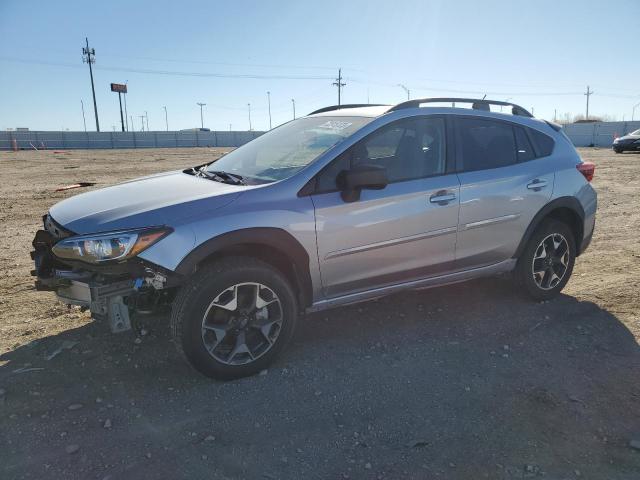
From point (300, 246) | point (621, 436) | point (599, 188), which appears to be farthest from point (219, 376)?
point (599, 188)

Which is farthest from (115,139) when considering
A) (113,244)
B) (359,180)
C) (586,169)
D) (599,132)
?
(359,180)

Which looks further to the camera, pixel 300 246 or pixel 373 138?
pixel 373 138

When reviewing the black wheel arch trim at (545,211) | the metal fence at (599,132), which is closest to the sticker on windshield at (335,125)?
the black wheel arch trim at (545,211)

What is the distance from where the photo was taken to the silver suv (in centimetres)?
302

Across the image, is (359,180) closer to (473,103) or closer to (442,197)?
(442,197)

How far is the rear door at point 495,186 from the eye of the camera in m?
4.02

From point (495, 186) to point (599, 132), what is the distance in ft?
143

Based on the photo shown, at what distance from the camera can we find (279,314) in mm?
3361

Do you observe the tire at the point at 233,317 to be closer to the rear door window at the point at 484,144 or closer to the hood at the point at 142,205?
the hood at the point at 142,205

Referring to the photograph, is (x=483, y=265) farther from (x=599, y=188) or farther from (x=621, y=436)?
(x=599, y=188)

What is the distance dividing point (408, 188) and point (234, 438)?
2.15 m

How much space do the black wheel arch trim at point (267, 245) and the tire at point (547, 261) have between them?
2245mm

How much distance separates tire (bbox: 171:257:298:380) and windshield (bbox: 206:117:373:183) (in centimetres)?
77

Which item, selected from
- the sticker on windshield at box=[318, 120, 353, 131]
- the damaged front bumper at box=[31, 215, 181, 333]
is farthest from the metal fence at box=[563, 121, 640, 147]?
the damaged front bumper at box=[31, 215, 181, 333]
